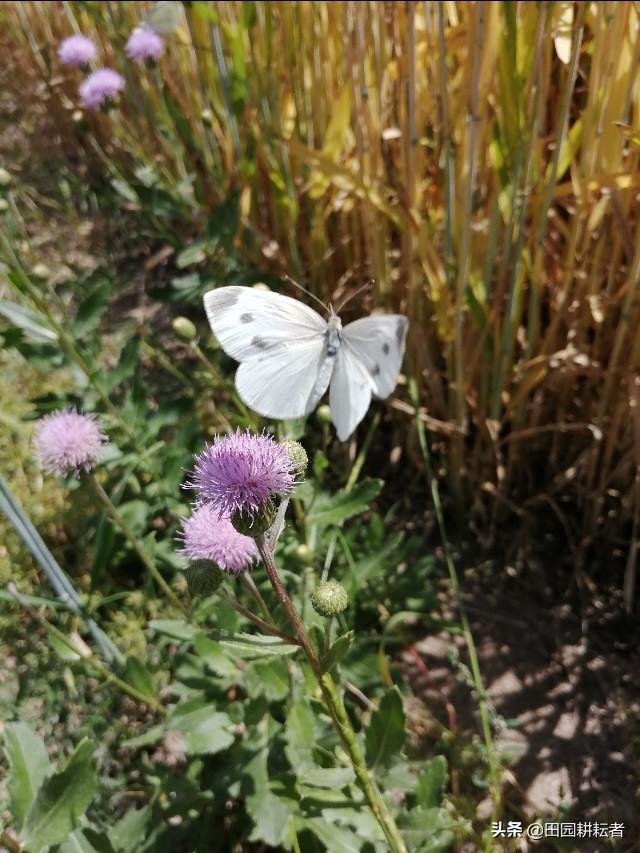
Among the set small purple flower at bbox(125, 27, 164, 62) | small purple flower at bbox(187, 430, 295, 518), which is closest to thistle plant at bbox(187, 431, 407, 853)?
small purple flower at bbox(187, 430, 295, 518)

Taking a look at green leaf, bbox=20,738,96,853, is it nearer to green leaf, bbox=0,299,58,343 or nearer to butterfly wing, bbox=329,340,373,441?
butterfly wing, bbox=329,340,373,441

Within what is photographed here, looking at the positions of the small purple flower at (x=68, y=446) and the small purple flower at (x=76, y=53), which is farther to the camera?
the small purple flower at (x=76, y=53)

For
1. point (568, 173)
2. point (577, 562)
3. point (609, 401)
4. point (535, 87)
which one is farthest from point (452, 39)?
point (577, 562)

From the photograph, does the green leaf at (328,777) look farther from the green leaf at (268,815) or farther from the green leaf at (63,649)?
the green leaf at (63,649)

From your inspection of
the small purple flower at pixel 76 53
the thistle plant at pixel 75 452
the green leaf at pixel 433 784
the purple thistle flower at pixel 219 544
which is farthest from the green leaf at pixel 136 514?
the small purple flower at pixel 76 53

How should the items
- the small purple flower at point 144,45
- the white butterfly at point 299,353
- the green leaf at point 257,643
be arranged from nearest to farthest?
the green leaf at point 257,643, the white butterfly at point 299,353, the small purple flower at point 144,45

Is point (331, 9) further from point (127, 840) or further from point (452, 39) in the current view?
point (127, 840)

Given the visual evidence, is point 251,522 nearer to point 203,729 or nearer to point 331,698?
point 331,698
